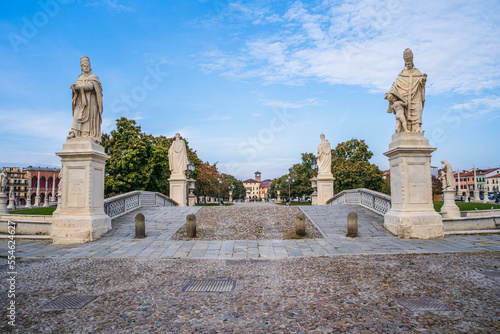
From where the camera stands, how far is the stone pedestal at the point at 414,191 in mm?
9656

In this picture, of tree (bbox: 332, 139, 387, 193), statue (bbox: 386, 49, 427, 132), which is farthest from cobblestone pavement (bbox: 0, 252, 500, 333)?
tree (bbox: 332, 139, 387, 193)

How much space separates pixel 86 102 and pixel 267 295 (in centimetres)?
901

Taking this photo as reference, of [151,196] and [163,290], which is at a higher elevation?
[151,196]

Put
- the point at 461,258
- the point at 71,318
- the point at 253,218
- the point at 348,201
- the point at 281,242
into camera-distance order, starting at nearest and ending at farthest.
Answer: the point at 71,318 < the point at 461,258 < the point at 281,242 < the point at 253,218 < the point at 348,201

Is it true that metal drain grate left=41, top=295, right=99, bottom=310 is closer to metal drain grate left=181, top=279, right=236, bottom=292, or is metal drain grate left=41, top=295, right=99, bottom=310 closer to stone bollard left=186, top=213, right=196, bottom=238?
metal drain grate left=181, top=279, right=236, bottom=292

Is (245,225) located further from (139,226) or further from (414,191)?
(414,191)

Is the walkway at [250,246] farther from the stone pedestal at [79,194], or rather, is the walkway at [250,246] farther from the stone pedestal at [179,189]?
the stone pedestal at [179,189]

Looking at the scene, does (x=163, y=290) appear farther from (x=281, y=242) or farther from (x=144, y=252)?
(x=281, y=242)

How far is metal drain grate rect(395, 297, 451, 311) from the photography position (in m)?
4.06

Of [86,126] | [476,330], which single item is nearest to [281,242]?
[476,330]

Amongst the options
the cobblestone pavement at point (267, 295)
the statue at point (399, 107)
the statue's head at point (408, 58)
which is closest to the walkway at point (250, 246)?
the cobblestone pavement at point (267, 295)

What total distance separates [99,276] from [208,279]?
2.10 m

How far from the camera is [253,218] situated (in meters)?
13.4

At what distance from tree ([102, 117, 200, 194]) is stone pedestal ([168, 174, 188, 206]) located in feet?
25.5
